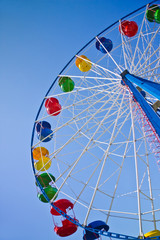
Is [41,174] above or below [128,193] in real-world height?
above

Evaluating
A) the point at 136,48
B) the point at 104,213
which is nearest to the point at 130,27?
the point at 136,48

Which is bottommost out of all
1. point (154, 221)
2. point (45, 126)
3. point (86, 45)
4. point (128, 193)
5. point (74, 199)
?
point (154, 221)

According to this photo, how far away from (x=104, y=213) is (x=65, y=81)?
7.79 metres

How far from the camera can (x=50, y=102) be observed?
13.3 m

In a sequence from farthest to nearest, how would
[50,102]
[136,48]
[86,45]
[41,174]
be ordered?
[50,102] → [86,45] → [136,48] → [41,174]

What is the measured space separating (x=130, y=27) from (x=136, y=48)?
2.10 metres

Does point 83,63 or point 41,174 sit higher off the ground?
point 83,63

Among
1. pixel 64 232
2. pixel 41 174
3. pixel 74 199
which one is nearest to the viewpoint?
pixel 64 232

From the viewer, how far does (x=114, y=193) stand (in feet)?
31.2

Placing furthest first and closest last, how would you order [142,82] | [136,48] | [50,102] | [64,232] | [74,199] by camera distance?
[50,102] → [136,48] → [74,199] → [64,232] → [142,82]

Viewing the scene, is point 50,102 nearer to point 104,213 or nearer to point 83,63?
point 83,63

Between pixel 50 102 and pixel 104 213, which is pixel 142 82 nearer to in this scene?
pixel 104 213

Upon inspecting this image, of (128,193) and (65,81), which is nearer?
(128,193)

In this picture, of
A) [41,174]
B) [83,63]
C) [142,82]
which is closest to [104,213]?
[41,174]
